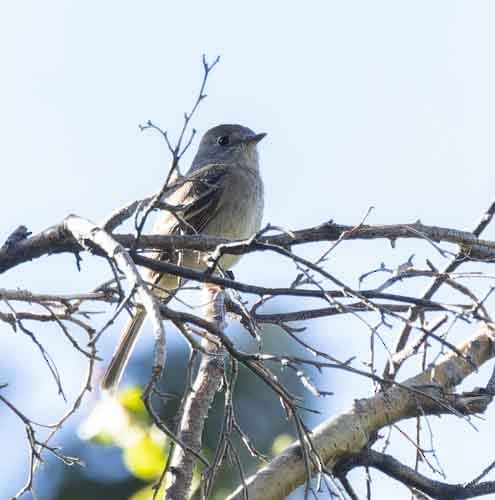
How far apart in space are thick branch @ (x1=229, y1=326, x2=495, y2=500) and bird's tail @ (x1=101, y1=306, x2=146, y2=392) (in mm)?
1637

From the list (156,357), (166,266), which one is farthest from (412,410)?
(156,357)

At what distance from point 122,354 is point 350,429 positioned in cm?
218

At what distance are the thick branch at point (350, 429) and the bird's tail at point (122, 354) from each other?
5.37 ft

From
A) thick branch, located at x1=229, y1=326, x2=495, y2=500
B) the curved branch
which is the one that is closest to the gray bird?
thick branch, located at x1=229, y1=326, x2=495, y2=500

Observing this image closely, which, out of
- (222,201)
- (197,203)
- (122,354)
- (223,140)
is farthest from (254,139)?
(122,354)

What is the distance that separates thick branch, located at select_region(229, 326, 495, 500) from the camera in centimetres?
399

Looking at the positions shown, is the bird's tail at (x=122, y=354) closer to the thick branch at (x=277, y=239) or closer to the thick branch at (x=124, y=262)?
the thick branch at (x=277, y=239)

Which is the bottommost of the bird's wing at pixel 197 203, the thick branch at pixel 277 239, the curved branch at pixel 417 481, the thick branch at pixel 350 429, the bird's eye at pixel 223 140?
the curved branch at pixel 417 481

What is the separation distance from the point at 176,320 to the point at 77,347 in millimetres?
616

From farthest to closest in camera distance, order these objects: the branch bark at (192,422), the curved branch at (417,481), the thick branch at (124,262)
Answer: the curved branch at (417,481)
the branch bark at (192,422)
the thick branch at (124,262)

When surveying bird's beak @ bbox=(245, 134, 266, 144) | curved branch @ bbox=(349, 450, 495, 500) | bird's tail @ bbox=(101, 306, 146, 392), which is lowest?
curved branch @ bbox=(349, 450, 495, 500)

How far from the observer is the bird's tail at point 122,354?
19.0 ft

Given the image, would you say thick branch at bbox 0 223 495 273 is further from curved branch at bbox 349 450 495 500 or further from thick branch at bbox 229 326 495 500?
curved branch at bbox 349 450 495 500

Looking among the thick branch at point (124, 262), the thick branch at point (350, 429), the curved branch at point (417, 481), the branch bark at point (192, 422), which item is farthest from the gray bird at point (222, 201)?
the thick branch at point (124, 262)
